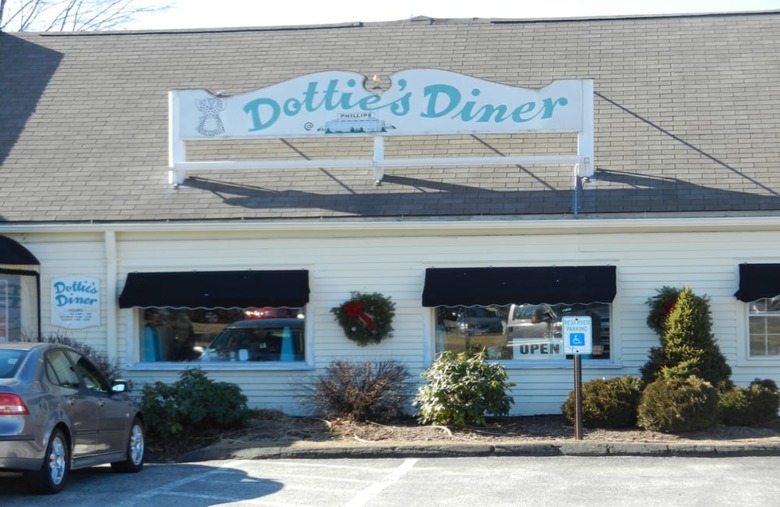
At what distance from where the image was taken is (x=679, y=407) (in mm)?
12930

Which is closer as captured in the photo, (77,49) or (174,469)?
(174,469)

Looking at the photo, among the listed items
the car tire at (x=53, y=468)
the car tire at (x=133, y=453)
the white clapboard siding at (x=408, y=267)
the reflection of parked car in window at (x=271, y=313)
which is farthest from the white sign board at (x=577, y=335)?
the car tire at (x=53, y=468)

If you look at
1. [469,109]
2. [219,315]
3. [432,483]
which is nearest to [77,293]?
[219,315]

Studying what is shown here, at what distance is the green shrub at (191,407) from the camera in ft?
45.0

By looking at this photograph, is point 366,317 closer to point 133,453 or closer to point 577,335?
point 577,335

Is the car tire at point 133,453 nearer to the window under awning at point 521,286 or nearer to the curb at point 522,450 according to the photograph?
the curb at point 522,450

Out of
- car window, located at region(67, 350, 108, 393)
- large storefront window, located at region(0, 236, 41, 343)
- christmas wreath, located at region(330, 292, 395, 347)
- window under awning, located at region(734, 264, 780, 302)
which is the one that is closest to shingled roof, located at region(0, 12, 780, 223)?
large storefront window, located at region(0, 236, 41, 343)

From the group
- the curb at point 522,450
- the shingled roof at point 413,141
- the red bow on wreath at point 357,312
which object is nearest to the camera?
the curb at point 522,450

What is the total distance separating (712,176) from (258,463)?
321 inches

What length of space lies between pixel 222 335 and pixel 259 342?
593 mm

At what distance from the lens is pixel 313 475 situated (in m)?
11.1

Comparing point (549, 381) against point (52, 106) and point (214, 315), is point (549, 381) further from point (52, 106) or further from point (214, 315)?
point (52, 106)

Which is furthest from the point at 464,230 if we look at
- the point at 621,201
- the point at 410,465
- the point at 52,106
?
the point at 52,106

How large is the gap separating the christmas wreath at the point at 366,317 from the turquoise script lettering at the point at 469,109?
10.4ft
